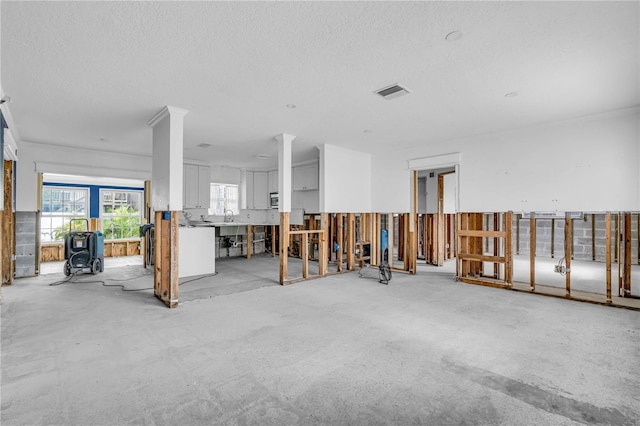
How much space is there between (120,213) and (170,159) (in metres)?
6.70

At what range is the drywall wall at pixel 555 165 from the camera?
4.31 metres

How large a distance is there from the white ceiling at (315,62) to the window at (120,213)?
4630mm

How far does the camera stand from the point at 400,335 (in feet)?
9.89

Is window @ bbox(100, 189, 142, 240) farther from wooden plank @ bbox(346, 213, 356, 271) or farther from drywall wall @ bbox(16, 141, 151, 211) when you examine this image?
wooden plank @ bbox(346, 213, 356, 271)

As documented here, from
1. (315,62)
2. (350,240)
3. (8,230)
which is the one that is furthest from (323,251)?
(8,230)

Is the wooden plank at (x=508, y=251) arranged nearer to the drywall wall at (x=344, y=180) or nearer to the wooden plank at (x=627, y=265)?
the wooden plank at (x=627, y=265)

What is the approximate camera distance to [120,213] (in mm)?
9375

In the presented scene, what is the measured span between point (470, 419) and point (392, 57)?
288 centimetres

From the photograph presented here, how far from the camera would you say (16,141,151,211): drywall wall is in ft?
19.4

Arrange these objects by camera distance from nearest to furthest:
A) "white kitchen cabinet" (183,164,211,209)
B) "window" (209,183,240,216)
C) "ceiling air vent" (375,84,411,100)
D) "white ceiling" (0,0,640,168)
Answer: "white ceiling" (0,0,640,168)
"ceiling air vent" (375,84,411,100)
"white kitchen cabinet" (183,164,211,209)
"window" (209,183,240,216)

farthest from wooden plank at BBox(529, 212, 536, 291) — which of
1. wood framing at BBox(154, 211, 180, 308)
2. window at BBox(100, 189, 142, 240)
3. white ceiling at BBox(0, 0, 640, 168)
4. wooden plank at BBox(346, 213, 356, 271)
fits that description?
window at BBox(100, 189, 142, 240)

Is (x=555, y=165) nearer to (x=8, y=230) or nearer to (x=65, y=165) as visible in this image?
(x=65, y=165)

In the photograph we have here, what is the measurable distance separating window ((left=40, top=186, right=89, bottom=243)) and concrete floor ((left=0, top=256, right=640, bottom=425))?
5043 millimetres

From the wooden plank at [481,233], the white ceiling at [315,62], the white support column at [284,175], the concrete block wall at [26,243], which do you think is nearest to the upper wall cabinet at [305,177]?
the white support column at [284,175]
